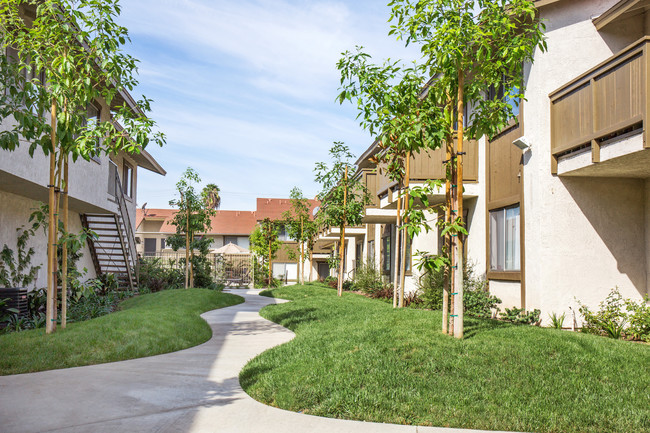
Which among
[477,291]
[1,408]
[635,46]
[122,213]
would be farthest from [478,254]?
[122,213]

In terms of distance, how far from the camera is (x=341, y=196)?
20422 mm

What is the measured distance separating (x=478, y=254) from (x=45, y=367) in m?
10.7

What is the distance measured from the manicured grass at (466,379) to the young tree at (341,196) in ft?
37.7

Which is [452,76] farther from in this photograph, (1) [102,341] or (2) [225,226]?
(2) [225,226]

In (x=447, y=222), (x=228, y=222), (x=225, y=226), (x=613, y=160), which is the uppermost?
(x=228, y=222)

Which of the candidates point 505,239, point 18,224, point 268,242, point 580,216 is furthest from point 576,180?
point 268,242

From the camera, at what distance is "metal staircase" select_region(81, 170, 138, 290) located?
63.4ft

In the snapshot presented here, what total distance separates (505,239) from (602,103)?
14.3ft

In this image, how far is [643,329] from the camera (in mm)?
9430

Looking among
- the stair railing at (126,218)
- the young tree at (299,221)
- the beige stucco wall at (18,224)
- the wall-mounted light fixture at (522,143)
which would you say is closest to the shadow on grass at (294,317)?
the wall-mounted light fixture at (522,143)

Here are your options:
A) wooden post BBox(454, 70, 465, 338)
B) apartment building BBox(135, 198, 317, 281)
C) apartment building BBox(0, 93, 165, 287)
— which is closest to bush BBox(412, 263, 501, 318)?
wooden post BBox(454, 70, 465, 338)

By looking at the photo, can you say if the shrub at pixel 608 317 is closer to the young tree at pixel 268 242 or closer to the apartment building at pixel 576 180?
the apartment building at pixel 576 180

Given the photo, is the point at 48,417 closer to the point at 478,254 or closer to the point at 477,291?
the point at 477,291

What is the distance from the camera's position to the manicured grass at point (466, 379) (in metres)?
5.16
